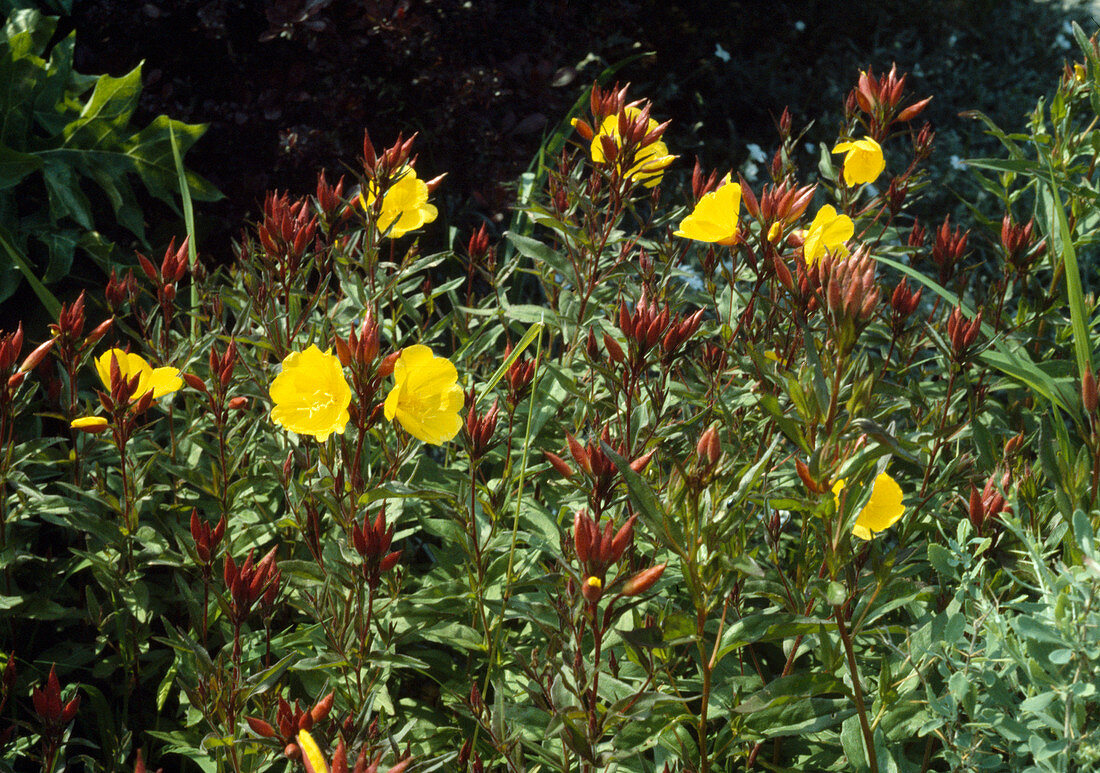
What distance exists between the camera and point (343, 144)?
3.57m

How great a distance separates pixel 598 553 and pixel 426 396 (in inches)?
20.0

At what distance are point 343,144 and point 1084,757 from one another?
10.3ft

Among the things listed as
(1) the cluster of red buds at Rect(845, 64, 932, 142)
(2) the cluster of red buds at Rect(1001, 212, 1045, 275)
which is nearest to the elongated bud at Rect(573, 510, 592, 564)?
(1) the cluster of red buds at Rect(845, 64, 932, 142)

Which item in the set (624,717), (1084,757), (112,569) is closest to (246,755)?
(112,569)

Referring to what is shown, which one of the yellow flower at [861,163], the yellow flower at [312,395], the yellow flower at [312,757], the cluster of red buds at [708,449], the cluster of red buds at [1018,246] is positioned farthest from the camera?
the cluster of red buds at [1018,246]

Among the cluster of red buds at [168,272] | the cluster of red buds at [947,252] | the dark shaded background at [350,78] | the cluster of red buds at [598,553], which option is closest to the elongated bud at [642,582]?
the cluster of red buds at [598,553]

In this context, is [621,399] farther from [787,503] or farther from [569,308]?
[787,503]

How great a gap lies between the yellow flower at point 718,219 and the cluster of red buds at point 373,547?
29.0 inches

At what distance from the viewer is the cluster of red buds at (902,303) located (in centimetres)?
164

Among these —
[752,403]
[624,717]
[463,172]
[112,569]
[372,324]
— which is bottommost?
[463,172]

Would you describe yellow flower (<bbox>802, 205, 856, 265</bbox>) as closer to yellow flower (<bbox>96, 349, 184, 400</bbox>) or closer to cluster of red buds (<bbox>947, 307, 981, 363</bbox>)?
cluster of red buds (<bbox>947, 307, 981, 363</bbox>)

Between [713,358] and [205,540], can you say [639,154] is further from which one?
[205,540]

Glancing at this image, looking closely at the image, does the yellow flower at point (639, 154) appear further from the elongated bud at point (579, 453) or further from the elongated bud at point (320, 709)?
the elongated bud at point (320, 709)

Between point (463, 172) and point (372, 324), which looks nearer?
point (372, 324)
